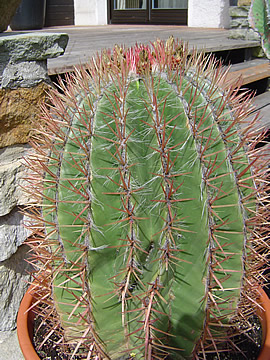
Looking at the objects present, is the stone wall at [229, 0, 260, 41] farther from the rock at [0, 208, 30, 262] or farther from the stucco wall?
the rock at [0, 208, 30, 262]

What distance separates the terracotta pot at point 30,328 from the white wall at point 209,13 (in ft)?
15.6

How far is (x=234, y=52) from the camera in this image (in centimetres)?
355

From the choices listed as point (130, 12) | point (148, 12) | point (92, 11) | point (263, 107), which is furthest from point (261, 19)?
point (92, 11)

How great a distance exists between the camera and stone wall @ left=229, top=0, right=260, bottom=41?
3.55 meters

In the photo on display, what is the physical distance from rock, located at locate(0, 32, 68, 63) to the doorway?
526 centimetres

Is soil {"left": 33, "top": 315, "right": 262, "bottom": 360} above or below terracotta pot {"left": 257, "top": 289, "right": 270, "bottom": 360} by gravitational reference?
below

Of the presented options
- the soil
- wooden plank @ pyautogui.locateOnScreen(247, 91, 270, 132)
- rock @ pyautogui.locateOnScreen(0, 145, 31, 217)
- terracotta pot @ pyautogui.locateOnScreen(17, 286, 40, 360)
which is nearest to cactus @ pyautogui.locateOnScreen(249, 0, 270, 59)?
wooden plank @ pyautogui.locateOnScreen(247, 91, 270, 132)

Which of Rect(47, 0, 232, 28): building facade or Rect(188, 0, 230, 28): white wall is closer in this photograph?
Rect(188, 0, 230, 28): white wall

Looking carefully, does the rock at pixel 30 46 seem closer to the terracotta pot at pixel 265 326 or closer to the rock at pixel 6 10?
the rock at pixel 6 10

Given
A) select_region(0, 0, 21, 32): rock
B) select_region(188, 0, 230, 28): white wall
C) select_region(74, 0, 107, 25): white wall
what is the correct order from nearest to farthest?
1. select_region(0, 0, 21, 32): rock
2. select_region(188, 0, 230, 28): white wall
3. select_region(74, 0, 107, 25): white wall

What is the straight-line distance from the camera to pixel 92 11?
21.9 ft

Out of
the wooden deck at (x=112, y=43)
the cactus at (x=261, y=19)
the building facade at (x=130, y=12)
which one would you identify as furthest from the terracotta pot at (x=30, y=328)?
the building facade at (x=130, y=12)

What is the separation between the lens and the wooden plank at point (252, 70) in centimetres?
267

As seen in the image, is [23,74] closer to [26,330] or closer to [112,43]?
[26,330]
